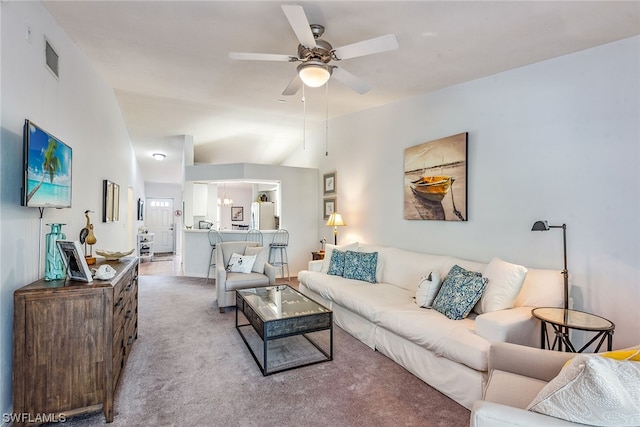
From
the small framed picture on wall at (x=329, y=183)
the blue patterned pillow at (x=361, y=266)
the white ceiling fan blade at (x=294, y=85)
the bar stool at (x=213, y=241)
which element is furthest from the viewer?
the bar stool at (x=213, y=241)

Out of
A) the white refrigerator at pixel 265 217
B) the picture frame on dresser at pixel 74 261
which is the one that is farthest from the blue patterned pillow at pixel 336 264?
the white refrigerator at pixel 265 217

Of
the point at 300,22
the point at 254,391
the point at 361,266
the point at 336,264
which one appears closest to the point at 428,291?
the point at 361,266

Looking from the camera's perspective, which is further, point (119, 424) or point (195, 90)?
point (195, 90)

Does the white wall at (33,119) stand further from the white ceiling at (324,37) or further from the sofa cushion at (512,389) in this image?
the sofa cushion at (512,389)

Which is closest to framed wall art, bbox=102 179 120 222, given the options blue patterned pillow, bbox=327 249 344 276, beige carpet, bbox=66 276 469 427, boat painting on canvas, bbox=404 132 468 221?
beige carpet, bbox=66 276 469 427

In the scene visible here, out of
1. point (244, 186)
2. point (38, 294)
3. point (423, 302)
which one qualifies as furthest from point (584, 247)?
point (244, 186)

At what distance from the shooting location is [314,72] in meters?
2.30

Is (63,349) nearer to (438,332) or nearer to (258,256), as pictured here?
(438,332)

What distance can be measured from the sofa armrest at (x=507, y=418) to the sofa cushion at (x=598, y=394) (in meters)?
0.03

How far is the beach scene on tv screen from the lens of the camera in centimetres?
189

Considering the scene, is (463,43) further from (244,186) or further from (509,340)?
(244,186)

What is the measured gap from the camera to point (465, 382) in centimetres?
207

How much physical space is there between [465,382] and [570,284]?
126 cm

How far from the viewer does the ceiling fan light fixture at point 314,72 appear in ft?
7.47
